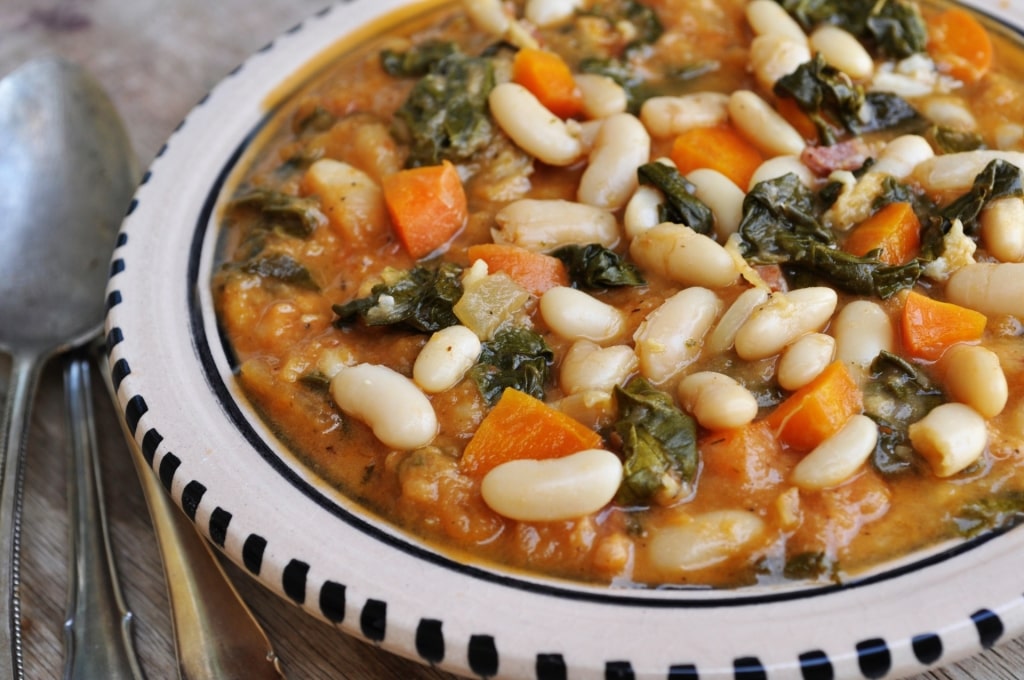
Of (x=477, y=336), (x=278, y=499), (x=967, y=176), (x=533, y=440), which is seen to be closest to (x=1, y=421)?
(x=278, y=499)

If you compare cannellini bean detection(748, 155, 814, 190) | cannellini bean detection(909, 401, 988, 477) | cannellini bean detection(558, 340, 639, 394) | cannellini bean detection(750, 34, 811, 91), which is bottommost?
cannellini bean detection(909, 401, 988, 477)

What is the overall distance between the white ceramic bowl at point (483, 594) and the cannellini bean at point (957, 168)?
55.6 inches

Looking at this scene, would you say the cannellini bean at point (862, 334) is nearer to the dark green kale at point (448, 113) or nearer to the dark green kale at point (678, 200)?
the dark green kale at point (678, 200)

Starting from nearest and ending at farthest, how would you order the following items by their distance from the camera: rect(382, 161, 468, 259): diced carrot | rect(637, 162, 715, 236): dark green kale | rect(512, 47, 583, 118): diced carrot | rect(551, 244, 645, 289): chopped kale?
rect(551, 244, 645, 289): chopped kale
rect(637, 162, 715, 236): dark green kale
rect(382, 161, 468, 259): diced carrot
rect(512, 47, 583, 118): diced carrot

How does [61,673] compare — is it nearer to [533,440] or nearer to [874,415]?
[533,440]

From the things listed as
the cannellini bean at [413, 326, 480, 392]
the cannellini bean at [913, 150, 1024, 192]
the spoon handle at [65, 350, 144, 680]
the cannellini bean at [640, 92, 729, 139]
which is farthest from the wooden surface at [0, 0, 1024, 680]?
the cannellini bean at [640, 92, 729, 139]

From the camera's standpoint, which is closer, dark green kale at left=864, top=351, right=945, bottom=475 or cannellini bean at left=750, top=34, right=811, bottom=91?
dark green kale at left=864, top=351, right=945, bottom=475

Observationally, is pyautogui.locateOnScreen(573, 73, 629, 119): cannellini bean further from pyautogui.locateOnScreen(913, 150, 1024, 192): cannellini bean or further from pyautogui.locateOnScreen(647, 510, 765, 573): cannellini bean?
pyautogui.locateOnScreen(647, 510, 765, 573): cannellini bean

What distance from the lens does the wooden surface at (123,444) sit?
309 centimetres

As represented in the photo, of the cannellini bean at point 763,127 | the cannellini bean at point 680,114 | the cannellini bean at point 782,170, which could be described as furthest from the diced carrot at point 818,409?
the cannellini bean at point 680,114

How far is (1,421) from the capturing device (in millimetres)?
3832

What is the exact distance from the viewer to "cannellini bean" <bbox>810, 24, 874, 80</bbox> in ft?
13.2

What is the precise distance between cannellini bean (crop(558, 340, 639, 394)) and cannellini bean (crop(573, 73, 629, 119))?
4.07 feet

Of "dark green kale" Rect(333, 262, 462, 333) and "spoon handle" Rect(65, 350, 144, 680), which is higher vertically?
"dark green kale" Rect(333, 262, 462, 333)
